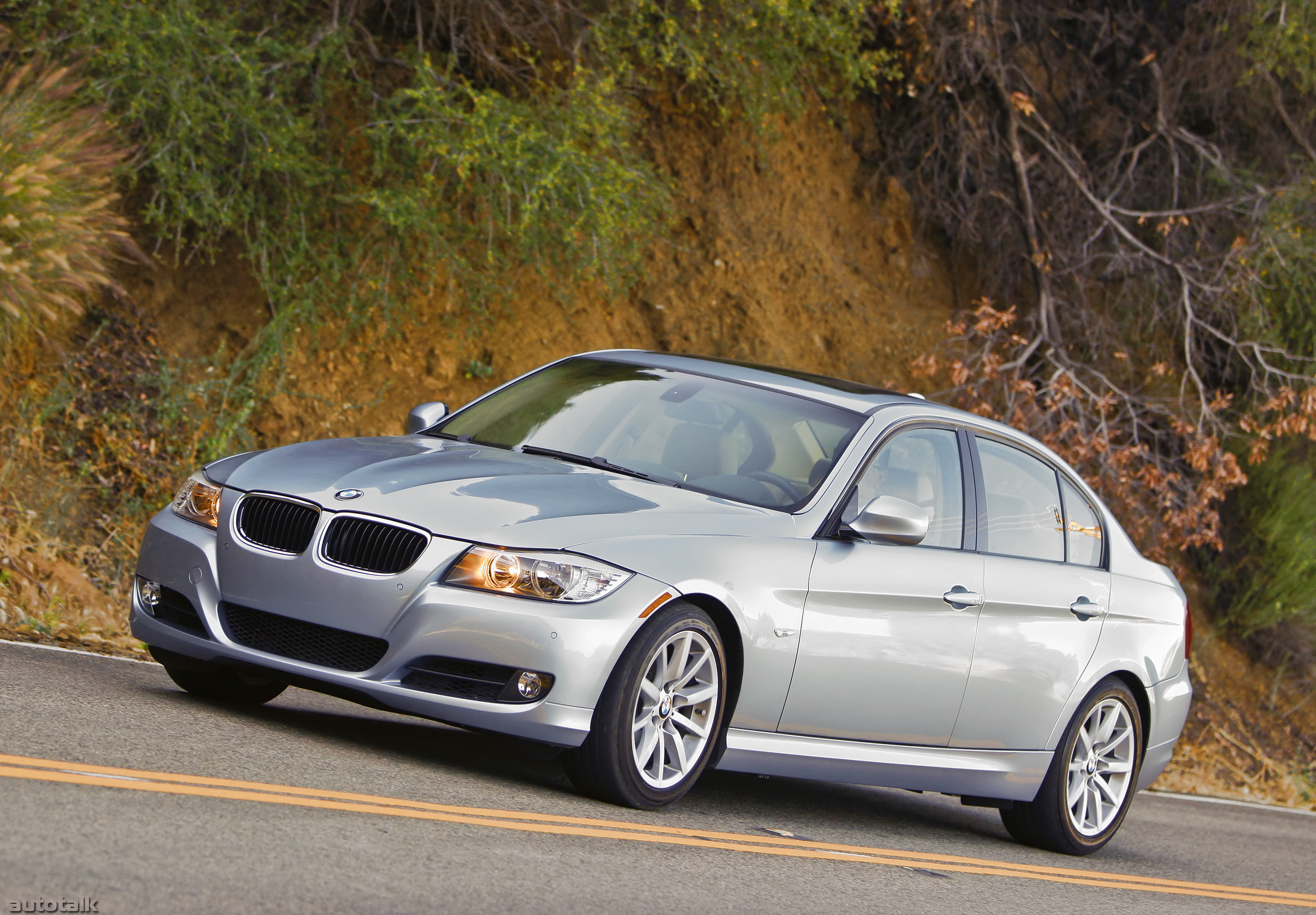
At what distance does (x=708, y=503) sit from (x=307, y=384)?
26.5 ft

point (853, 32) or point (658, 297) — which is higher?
point (853, 32)

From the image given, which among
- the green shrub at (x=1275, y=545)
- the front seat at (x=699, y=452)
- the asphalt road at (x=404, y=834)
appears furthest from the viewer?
the green shrub at (x=1275, y=545)

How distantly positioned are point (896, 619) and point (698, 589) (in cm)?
118

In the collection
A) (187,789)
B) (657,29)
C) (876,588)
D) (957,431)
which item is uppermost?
(657,29)

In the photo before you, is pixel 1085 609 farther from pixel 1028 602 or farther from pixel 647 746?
pixel 647 746

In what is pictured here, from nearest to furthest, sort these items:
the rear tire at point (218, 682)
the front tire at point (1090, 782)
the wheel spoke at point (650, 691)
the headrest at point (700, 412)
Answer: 1. the wheel spoke at point (650, 691)
2. the rear tire at point (218, 682)
3. the headrest at point (700, 412)
4. the front tire at point (1090, 782)

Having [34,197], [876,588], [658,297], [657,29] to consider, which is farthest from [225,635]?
[658,297]

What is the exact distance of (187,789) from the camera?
5.01 metres

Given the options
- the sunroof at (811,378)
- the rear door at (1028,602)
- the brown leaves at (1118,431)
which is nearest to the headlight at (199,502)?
the sunroof at (811,378)

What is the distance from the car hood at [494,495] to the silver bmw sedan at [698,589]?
2cm

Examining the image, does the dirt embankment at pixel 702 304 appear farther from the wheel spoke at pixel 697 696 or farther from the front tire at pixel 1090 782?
the wheel spoke at pixel 697 696

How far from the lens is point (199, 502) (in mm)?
6340

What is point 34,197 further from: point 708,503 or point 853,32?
point 853,32

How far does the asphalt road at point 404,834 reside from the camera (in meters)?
4.25
